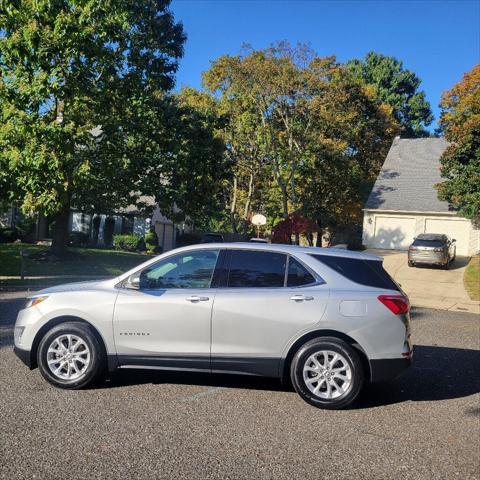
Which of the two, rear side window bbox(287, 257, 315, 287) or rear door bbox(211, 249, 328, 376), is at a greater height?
rear side window bbox(287, 257, 315, 287)

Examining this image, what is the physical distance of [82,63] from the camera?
688 inches

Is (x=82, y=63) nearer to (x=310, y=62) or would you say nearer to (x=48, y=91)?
(x=48, y=91)

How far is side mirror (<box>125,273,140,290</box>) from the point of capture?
20.0ft

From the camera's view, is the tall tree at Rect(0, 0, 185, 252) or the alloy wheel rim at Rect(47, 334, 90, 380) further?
the tall tree at Rect(0, 0, 185, 252)

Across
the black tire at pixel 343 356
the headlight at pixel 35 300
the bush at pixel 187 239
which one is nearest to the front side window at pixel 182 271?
the headlight at pixel 35 300

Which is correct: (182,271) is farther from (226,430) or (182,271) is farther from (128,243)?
(128,243)

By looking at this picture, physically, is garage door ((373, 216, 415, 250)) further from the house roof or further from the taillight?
the taillight

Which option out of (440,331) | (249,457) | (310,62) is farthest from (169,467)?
(310,62)

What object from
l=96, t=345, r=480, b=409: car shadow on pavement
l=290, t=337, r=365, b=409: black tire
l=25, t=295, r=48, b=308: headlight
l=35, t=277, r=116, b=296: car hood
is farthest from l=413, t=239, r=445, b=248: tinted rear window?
l=25, t=295, r=48, b=308: headlight

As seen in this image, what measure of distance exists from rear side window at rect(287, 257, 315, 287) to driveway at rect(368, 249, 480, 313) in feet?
37.7

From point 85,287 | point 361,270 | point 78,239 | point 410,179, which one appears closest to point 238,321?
point 361,270

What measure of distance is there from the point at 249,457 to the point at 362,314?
2.01m

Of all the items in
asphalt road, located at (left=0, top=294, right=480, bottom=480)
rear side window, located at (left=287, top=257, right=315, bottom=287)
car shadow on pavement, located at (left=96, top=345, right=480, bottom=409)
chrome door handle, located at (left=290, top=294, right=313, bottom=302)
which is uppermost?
rear side window, located at (left=287, top=257, right=315, bottom=287)

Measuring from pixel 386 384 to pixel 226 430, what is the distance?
105 inches
